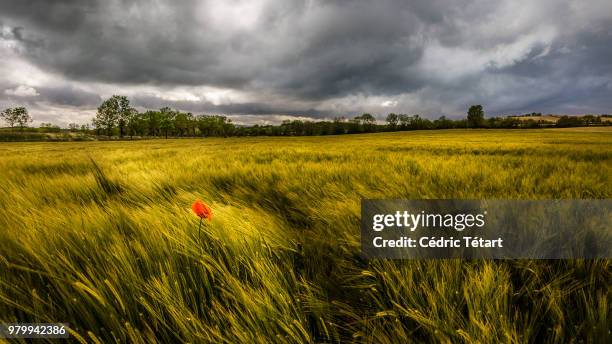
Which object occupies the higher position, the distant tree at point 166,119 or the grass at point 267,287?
the distant tree at point 166,119

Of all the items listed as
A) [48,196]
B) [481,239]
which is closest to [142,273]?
[481,239]

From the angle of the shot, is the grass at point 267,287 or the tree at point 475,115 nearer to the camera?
the grass at point 267,287

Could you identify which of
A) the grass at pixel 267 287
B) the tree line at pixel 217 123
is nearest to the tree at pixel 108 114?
the tree line at pixel 217 123

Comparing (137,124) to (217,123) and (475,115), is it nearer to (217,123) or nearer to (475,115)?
(217,123)

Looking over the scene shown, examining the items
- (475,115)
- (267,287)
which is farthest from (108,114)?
(475,115)

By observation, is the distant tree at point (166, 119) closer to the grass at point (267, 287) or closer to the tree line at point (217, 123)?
the tree line at point (217, 123)

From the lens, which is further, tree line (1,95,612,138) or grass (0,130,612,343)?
tree line (1,95,612,138)

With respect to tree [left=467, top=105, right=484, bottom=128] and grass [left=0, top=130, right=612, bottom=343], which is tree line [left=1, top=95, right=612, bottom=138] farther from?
grass [left=0, top=130, right=612, bottom=343]

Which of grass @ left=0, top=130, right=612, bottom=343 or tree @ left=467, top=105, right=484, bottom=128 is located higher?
tree @ left=467, top=105, right=484, bottom=128

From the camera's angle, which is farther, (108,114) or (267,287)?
(108,114)

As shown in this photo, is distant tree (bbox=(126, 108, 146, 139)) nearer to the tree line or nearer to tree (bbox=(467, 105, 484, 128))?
the tree line

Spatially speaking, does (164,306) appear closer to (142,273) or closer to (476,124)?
(142,273)

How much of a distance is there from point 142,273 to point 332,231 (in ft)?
2.78

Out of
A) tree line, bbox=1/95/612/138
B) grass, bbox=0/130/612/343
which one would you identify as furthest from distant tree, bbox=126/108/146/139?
grass, bbox=0/130/612/343
